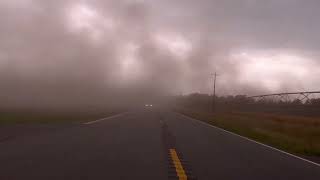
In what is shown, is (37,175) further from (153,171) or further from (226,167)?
(226,167)

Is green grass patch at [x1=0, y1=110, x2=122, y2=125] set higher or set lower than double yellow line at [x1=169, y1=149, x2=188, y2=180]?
higher

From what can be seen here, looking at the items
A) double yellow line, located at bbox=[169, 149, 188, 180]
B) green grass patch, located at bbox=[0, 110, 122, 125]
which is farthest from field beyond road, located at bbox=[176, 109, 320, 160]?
green grass patch, located at bbox=[0, 110, 122, 125]

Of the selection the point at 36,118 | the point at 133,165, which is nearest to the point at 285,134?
the point at 36,118

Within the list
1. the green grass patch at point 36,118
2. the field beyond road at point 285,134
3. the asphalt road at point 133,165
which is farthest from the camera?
the green grass patch at point 36,118

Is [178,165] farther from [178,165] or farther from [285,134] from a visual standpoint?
[285,134]

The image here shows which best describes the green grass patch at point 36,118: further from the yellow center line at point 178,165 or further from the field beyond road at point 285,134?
the yellow center line at point 178,165

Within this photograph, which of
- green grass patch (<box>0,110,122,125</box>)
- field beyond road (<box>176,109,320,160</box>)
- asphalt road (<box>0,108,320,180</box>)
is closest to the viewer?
asphalt road (<box>0,108,320,180</box>)

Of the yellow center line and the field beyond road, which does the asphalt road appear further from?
the field beyond road

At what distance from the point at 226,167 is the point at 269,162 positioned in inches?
→ 111

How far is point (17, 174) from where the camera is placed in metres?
10.7

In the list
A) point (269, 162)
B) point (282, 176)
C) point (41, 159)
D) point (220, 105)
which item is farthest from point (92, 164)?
point (220, 105)

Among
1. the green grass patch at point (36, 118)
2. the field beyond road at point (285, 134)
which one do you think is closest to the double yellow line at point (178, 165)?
the field beyond road at point (285, 134)

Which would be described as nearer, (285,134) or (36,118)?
(285,134)

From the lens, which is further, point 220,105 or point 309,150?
point 220,105
